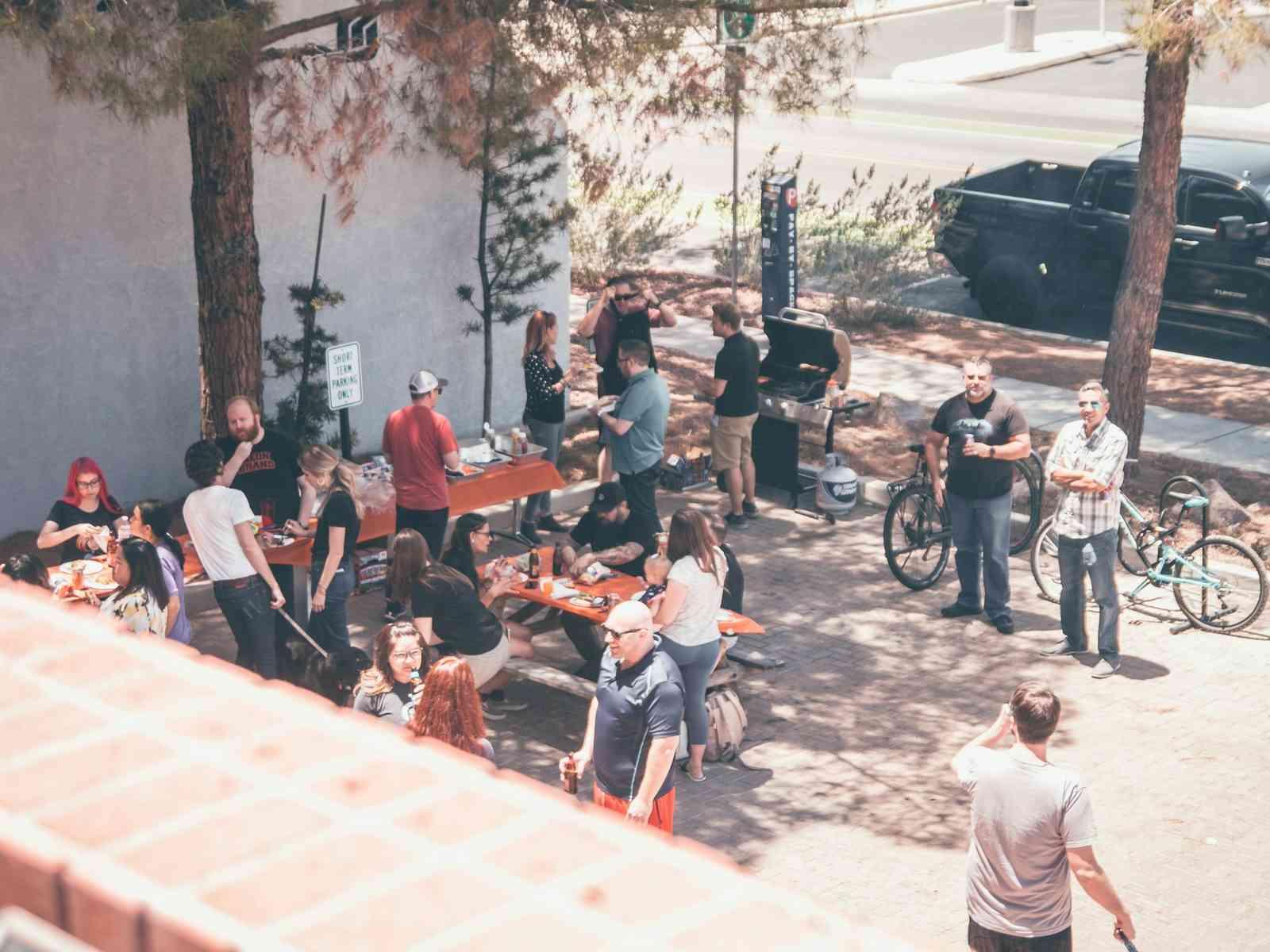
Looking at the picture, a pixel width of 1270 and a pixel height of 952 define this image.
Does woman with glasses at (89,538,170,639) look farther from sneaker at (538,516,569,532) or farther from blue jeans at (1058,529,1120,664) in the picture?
blue jeans at (1058,529,1120,664)

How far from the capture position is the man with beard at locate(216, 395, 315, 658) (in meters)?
10.5

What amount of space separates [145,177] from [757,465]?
5281mm

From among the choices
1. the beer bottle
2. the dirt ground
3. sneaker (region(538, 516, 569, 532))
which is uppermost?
the dirt ground

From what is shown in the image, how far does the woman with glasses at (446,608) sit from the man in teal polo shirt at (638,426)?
2.59m

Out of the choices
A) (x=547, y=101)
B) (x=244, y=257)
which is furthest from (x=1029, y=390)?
(x=244, y=257)

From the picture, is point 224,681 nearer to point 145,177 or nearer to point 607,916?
point 607,916

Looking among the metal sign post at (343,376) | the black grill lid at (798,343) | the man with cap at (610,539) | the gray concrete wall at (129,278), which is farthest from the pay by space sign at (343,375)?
the black grill lid at (798,343)

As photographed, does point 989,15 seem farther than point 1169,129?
Yes

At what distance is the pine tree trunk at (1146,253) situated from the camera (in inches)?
513

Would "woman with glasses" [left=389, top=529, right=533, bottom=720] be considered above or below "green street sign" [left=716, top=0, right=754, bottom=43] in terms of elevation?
below

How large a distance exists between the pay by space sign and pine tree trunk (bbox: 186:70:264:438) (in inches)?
22.3

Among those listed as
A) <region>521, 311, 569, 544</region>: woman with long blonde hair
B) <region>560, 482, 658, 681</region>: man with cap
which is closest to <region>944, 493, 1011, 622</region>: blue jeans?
<region>560, 482, 658, 681</region>: man with cap

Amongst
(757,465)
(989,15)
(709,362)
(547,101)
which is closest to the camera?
(547,101)

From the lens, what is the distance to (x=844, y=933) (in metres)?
1.83
